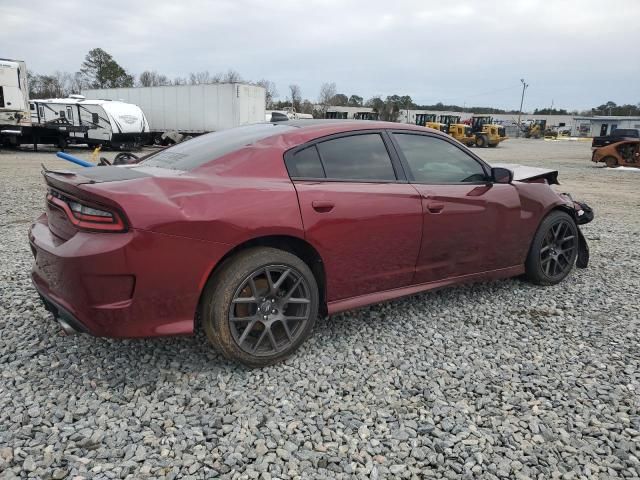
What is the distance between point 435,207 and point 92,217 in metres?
2.25

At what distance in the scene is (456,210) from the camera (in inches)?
143

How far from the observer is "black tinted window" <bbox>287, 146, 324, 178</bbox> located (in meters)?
2.99

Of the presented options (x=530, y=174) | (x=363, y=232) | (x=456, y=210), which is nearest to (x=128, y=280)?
(x=363, y=232)

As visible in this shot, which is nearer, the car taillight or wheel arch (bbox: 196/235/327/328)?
the car taillight

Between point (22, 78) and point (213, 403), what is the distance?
18.7 meters

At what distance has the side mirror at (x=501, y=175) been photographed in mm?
3922

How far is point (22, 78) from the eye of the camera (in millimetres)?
17047

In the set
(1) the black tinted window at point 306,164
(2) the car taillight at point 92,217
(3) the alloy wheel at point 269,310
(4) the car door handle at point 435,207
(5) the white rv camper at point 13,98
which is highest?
(5) the white rv camper at point 13,98

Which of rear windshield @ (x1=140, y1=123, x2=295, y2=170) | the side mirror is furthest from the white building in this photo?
rear windshield @ (x1=140, y1=123, x2=295, y2=170)

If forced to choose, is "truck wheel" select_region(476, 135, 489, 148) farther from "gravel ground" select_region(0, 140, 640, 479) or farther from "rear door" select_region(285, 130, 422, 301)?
"rear door" select_region(285, 130, 422, 301)

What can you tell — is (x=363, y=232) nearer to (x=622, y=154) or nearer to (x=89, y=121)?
(x=89, y=121)

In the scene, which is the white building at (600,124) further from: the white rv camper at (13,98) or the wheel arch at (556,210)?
the wheel arch at (556,210)

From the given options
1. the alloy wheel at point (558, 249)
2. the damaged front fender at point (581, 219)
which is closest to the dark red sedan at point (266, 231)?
the alloy wheel at point (558, 249)

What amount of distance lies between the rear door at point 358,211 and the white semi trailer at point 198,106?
17580mm
